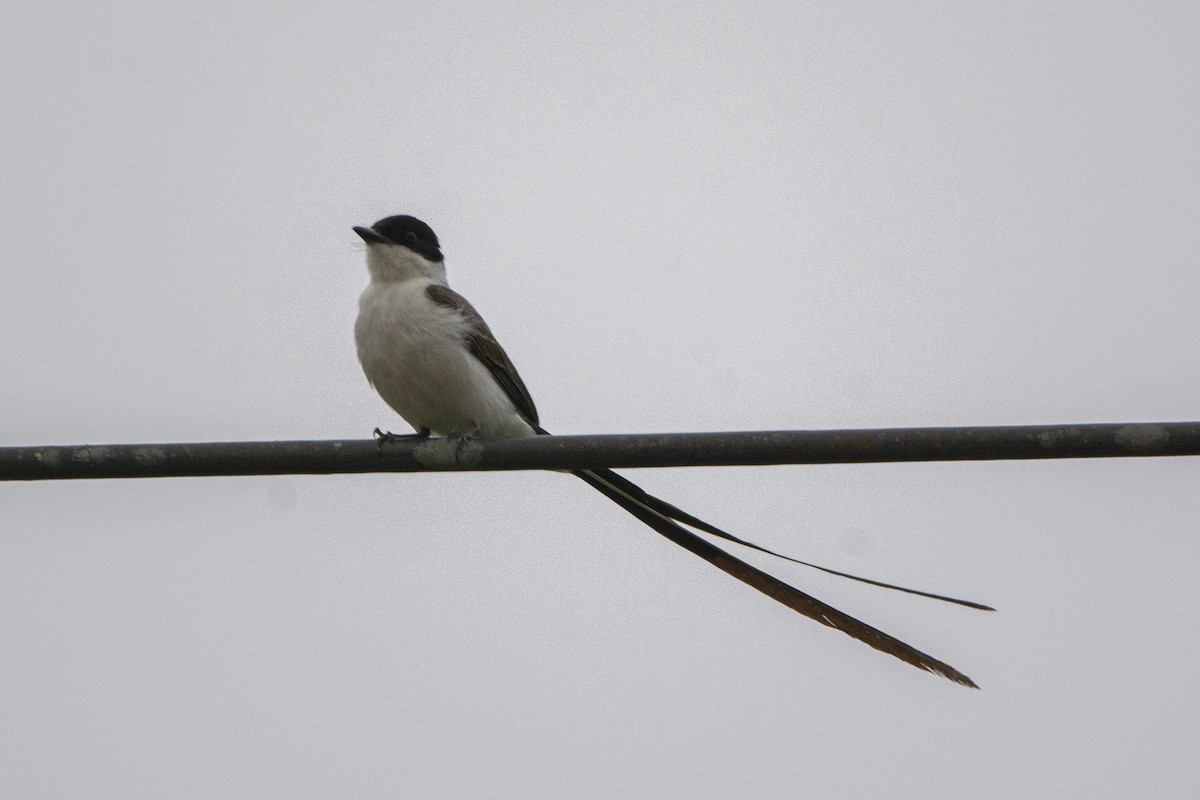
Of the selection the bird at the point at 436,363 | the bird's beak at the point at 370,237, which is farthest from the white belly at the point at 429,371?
the bird's beak at the point at 370,237

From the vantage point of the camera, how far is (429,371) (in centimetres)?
497

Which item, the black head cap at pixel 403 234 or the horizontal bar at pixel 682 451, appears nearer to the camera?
the horizontal bar at pixel 682 451

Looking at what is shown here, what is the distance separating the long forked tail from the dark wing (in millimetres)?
955

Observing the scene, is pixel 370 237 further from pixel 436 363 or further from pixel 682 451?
pixel 682 451

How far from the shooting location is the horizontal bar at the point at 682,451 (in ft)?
9.48

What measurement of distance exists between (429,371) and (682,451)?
2130mm

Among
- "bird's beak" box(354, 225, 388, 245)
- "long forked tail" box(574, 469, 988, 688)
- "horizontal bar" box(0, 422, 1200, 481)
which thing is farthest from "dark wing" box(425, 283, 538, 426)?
"horizontal bar" box(0, 422, 1200, 481)

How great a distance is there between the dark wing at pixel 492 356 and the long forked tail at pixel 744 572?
0.95 m

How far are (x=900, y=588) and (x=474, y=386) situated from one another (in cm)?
228

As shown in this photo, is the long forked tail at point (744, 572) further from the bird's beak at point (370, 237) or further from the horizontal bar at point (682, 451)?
the bird's beak at point (370, 237)

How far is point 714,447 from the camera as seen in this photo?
2.98 m

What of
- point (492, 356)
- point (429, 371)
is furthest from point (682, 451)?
point (492, 356)

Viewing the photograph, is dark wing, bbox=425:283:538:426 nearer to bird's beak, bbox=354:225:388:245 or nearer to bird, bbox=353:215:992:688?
bird, bbox=353:215:992:688

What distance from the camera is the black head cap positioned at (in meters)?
5.73
